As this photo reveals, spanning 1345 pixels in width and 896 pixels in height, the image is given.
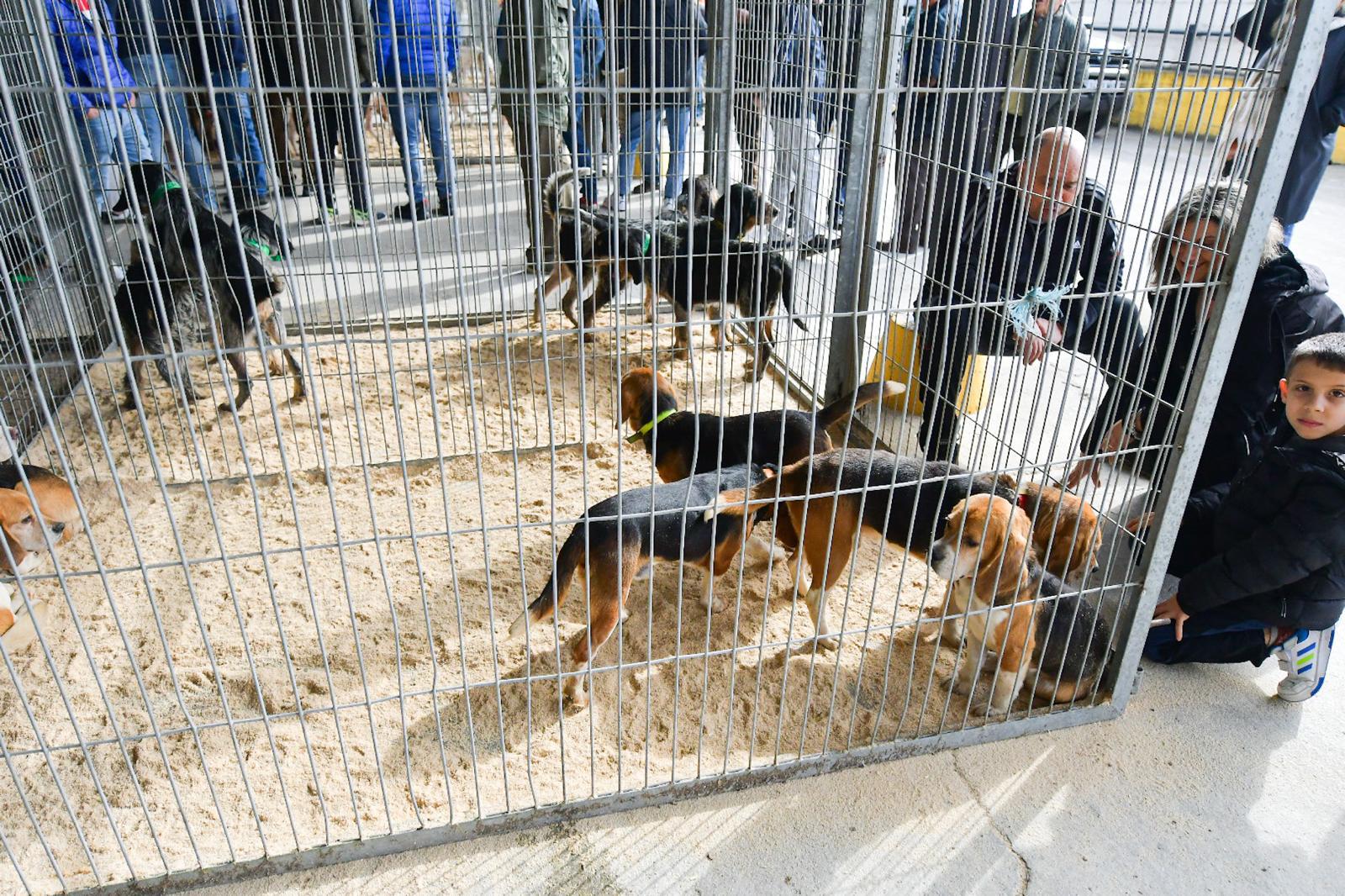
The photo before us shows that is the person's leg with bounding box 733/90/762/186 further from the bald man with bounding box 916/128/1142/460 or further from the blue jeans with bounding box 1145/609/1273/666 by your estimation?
the blue jeans with bounding box 1145/609/1273/666

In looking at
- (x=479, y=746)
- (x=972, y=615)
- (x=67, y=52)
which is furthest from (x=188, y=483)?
(x=972, y=615)

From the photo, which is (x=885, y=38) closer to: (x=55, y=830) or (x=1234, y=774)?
(x=1234, y=774)

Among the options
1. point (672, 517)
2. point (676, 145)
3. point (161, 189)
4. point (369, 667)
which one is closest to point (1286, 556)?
point (672, 517)

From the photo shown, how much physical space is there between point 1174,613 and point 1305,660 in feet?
1.36

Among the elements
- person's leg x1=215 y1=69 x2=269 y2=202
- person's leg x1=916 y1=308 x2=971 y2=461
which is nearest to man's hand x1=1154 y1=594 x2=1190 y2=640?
person's leg x1=916 y1=308 x2=971 y2=461

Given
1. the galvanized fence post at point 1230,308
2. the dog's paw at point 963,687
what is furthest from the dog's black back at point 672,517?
the galvanized fence post at point 1230,308

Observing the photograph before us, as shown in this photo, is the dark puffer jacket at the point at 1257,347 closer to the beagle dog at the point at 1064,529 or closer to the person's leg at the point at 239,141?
the beagle dog at the point at 1064,529

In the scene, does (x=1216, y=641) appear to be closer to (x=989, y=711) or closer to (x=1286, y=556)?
(x=1286, y=556)

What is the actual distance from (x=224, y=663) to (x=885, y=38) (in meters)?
3.59

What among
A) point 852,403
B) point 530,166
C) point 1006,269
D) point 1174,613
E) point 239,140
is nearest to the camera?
point 1174,613

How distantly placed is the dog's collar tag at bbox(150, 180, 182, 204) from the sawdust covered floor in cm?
156

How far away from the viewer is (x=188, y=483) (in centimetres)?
415

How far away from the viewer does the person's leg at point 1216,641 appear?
2922 millimetres

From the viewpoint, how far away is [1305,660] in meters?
2.85
